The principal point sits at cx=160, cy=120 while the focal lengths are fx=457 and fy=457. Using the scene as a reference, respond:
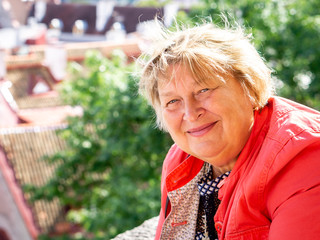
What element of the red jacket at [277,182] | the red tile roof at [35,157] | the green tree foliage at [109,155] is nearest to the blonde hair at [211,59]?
the red jacket at [277,182]

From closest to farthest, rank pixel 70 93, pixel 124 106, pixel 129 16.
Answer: pixel 124 106, pixel 70 93, pixel 129 16

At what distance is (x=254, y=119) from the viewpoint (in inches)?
64.1

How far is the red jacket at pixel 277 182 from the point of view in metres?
1.22

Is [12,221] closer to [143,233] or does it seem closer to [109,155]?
[109,155]

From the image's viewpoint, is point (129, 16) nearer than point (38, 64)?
No

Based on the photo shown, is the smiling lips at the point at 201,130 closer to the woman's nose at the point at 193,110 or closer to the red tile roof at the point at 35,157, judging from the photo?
the woman's nose at the point at 193,110

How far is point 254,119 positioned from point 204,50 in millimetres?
305

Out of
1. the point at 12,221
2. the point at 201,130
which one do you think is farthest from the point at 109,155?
the point at 201,130

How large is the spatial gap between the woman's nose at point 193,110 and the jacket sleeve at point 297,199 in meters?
0.40

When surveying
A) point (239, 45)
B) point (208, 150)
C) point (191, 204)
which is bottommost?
point (191, 204)

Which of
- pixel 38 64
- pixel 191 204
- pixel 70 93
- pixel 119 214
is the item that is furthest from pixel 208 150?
pixel 38 64

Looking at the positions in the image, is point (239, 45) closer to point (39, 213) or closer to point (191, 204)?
point (191, 204)

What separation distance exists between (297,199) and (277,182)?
0.28 feet

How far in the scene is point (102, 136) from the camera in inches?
342
